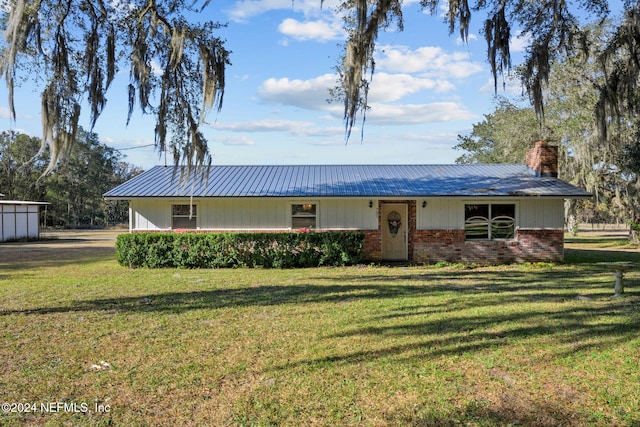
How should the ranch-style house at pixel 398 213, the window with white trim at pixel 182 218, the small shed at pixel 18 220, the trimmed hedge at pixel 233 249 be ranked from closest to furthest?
the trimmed hedge at pixel 233 249 → the ranch-style house at pixel 398 213 → the window with white trim at pixel 182 218 → the small shed at pixel 18 220

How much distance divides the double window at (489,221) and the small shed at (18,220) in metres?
24.7

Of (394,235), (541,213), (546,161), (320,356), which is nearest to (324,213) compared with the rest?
(394,235)

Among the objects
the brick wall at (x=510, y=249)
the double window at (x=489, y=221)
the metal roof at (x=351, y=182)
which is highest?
the metal roof at (x=351, y=182)

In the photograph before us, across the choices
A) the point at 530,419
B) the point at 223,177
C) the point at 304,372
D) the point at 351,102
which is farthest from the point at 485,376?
the point at 223,177

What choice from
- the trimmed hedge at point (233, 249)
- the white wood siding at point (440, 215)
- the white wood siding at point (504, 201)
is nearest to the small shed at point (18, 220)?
the trimmed hedge at point (233, 249)

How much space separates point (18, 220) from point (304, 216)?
21011 millimetres

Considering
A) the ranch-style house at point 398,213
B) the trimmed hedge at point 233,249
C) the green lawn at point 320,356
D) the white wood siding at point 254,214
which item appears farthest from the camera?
the white wood siding at point 254,214

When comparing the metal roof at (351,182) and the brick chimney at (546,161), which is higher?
the brick chimney at (546,161)

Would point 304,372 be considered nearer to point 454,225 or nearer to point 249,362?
point 249,362

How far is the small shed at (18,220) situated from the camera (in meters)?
26.1

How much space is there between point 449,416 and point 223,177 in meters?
14.1

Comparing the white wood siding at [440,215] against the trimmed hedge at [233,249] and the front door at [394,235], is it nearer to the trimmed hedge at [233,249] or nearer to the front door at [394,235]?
the front door at [394,235]

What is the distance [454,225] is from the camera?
14.7 meters

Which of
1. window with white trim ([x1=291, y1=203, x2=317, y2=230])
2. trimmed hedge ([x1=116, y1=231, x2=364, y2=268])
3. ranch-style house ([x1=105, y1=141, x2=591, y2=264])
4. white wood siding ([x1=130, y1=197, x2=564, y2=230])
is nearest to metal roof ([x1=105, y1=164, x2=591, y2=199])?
ranch-style house ([x1=105, y1=141, x2=591, y2=264])
